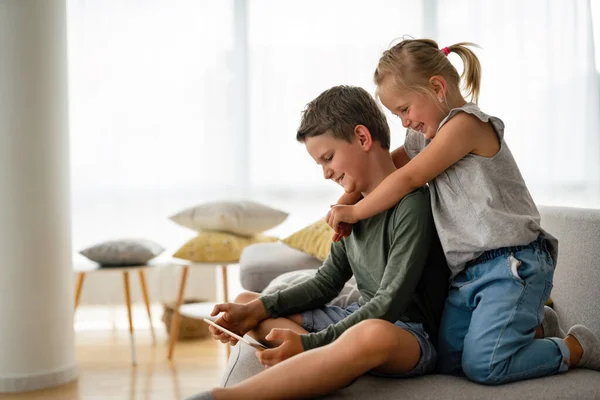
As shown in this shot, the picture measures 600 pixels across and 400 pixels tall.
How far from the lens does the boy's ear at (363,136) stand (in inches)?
64.9

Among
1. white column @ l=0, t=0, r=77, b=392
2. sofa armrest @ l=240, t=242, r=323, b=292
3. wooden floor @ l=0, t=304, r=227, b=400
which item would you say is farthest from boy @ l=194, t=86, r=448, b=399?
white column @ l=0, t=0, r=77, b=392

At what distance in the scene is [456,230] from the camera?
60.3 inches

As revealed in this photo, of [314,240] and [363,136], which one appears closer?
[363,136]

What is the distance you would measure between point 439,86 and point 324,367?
748 millimetres

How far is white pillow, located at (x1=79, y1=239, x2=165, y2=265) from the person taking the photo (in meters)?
3.50

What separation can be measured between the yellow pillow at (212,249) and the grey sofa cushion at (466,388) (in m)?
2.20

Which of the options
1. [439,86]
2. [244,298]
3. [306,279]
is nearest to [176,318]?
[306,279]

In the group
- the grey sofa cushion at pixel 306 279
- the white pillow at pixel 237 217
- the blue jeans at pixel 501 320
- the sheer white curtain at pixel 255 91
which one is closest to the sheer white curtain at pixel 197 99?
the sheer white curtain at pixel 255 91

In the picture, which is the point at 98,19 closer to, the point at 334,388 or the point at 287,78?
the point at 287,78

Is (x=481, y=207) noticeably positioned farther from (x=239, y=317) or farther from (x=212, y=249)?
(x=212, y=249)

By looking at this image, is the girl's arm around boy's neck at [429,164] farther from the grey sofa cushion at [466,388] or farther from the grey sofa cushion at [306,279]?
the grey sofa cushion at [306,279]

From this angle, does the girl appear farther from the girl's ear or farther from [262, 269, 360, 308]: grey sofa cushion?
[262, 269, 360, 308]: grey sofa cushion

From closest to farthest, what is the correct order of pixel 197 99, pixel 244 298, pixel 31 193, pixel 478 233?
pixel 478 233, pixel 244 298, pixel 31 193, pixel 197 99

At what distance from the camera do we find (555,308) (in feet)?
6.49
